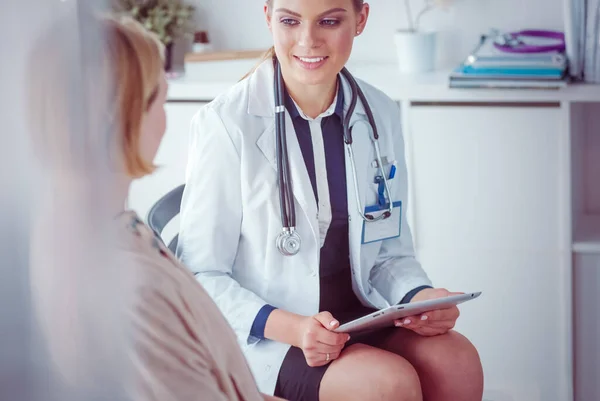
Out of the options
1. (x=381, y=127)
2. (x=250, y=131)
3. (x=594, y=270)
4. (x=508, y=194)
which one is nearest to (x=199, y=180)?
(x=250, y=131)

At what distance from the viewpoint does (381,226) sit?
3.66 feet

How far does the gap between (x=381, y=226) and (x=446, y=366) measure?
188mm

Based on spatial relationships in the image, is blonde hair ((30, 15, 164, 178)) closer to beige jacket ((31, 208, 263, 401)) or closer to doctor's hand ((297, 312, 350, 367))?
beige jacket ((31, 208, 263, 401))

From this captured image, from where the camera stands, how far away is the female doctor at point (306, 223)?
1005 mm

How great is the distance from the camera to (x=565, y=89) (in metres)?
1.57

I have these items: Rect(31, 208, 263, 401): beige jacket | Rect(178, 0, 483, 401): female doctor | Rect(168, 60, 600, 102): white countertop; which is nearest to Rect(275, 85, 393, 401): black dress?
Rect(178, 0, 483, 401): female doctor

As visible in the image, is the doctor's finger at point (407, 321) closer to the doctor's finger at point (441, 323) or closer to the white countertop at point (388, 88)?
the doctor's finger at point (441, 323)

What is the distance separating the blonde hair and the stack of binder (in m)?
0.93

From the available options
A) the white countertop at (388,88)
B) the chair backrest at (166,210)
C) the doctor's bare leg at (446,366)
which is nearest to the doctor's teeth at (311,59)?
the chair backrest at (166,210)

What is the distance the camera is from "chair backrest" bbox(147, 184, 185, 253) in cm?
109

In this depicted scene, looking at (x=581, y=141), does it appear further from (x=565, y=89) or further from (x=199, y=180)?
(x=199, y=180)

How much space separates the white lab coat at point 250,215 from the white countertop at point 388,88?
53 centimetres

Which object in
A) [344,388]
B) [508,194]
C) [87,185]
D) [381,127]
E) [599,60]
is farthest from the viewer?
[508,194]

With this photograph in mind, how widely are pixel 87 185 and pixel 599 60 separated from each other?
1.11m
